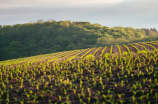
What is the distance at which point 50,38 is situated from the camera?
8175 cm

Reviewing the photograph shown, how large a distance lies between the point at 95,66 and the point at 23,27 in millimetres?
80267

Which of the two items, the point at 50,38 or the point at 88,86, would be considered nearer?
the point at 88,86

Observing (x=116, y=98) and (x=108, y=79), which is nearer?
(x=116, y=98)

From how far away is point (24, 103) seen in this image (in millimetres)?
11281

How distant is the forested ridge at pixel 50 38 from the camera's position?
237ft

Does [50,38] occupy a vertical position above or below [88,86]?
below

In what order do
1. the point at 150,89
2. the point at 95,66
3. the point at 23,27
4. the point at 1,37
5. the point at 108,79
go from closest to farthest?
the point at 150,89 < the point at 108,79 < the point at 95,66 < the point at 1,37 < the point at 23,27

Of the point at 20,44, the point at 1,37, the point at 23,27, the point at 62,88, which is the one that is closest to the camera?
the point at 62,88

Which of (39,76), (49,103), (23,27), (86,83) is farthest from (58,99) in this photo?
(23,27)

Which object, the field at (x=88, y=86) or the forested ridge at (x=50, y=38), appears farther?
the forested ridge at (x=50, y=38)

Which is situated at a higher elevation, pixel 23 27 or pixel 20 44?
pixel 23 27

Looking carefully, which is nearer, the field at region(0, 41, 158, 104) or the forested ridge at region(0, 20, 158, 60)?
the field at region(0, 41, 158, 104)

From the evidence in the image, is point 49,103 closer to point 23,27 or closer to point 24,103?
point 24,103

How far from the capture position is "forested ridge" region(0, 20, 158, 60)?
7238 cm
